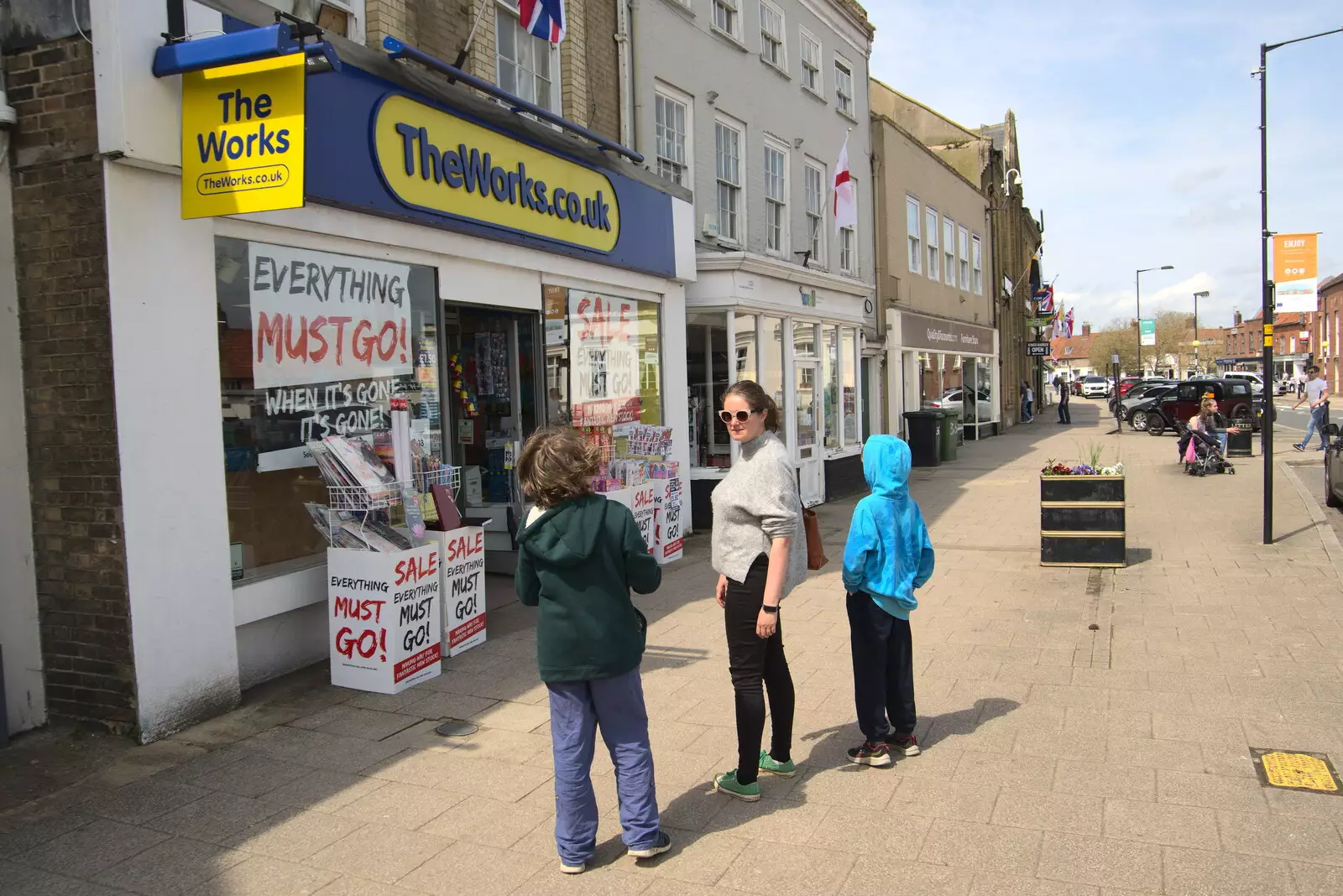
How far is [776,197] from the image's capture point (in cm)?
1519

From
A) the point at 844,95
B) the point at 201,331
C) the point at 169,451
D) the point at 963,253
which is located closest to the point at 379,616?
the point at 169,451

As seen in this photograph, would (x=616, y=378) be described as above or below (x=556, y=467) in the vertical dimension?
above

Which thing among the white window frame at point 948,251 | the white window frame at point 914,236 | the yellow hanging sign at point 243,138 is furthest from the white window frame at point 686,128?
the white window frame at point 948,251

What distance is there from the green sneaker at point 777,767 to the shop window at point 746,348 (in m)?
7.86

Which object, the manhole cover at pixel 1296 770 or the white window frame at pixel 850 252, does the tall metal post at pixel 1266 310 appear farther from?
the white window frame at pixel 850 252

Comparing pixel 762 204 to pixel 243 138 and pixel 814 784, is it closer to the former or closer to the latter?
pixel 243 138

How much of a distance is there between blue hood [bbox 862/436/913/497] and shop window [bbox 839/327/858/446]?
1029 cm

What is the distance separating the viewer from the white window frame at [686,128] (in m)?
12.1

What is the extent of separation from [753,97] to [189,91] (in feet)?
34.9

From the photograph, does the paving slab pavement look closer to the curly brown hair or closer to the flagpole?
the curly brown hair

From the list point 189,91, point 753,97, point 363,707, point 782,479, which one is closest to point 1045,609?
point 782,479

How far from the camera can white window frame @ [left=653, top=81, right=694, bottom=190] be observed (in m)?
12.1

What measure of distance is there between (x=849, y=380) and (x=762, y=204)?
2.98 metres

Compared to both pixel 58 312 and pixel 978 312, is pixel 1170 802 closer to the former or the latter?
pixel 58 312
